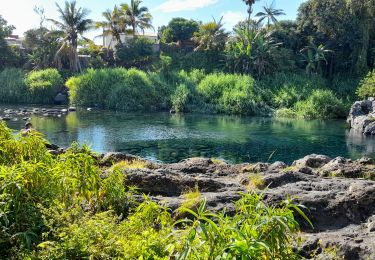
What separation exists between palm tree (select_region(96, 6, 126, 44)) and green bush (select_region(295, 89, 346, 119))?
1109 inches

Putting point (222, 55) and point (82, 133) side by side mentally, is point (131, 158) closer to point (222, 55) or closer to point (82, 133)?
point (82, 133)

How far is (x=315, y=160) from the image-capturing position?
17859 millimetres

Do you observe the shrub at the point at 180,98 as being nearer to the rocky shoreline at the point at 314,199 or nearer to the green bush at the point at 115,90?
the green bush at the point at 115,90

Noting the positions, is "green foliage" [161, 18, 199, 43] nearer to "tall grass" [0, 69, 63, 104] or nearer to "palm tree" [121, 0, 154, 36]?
"palm tree" [121, 0, 154, 36]

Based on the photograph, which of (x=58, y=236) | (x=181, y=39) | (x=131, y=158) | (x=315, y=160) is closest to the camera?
(x=58, y=236)

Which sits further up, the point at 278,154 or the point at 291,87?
the point at 291,87


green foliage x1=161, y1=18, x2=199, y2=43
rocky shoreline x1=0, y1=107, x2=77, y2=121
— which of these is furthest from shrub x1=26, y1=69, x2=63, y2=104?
green foliage x1=161, y1=18, x2=199, y2=43

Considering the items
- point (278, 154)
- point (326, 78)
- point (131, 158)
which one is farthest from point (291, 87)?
point (131, 158)

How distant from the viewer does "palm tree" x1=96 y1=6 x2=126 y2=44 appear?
59.4 m

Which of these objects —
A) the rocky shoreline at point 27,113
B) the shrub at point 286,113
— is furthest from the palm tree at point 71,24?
the shrub at point 286,113

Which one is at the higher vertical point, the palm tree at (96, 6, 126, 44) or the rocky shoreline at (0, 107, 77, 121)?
the palm tree at (96, 6, 126, 44)

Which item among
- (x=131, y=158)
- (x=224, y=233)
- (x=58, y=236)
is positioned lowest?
(x=131, y=158)

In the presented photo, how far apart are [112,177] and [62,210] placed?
1319mm

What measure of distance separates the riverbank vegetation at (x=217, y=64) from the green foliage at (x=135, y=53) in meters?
0.14
